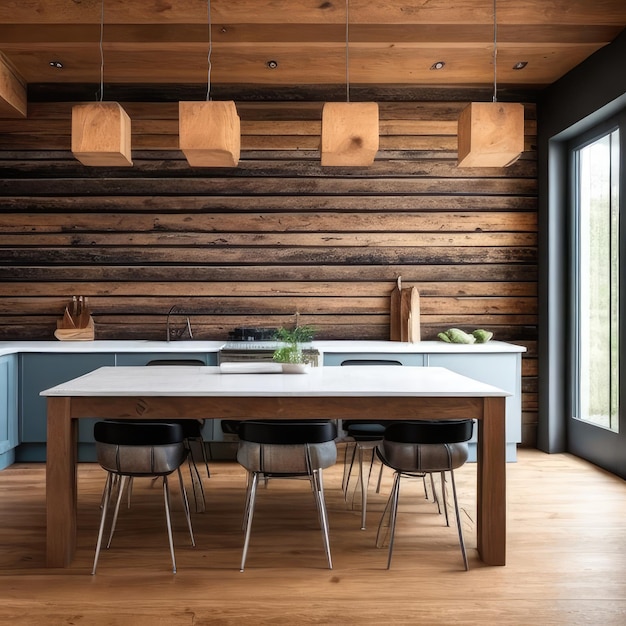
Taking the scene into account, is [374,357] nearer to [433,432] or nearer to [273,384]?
[273,384]

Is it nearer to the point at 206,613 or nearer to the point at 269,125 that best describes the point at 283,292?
the point at 269,125

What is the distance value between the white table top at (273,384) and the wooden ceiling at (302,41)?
199 cm

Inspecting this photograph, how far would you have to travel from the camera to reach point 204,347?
5.10 meters

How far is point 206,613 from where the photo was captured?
257 cm

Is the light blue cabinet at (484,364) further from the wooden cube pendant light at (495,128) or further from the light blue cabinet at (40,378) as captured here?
the wooden cube pendant light at (495,128)

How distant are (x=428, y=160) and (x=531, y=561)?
3693 millimetres

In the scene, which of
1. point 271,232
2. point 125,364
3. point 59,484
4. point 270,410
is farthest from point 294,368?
Answer: point 271,232

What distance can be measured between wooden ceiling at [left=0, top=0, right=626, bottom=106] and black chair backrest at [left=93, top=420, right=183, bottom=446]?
2297 mm

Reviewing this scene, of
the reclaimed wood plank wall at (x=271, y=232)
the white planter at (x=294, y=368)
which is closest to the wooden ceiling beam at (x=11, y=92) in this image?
the reclaimed wood plank wall at (x=271, y=232)

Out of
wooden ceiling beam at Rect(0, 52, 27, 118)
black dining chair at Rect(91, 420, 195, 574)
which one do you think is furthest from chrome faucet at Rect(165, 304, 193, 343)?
black dining chair at Rect(91, 420, 195, 574)

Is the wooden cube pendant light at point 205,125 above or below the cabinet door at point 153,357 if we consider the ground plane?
above

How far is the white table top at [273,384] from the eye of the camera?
2977mm

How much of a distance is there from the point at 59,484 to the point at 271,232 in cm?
323

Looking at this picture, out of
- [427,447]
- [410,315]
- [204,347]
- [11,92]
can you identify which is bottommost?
[427,447]
